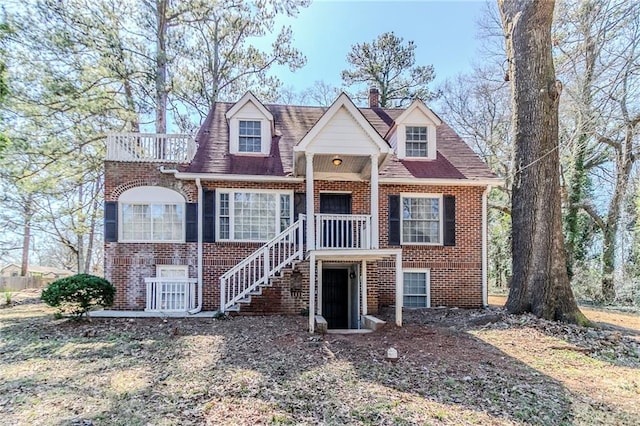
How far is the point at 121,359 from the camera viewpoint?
651 centimetres

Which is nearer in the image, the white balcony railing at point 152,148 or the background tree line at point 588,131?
the background tree line at point 588,131

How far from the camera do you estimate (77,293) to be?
30.0ft

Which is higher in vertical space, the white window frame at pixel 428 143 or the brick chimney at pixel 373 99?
the brick chimney at pixel 373 99

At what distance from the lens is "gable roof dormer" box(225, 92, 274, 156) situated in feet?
38.8

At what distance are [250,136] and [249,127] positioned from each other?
0.95 feet

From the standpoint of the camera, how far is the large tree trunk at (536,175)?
866 cm

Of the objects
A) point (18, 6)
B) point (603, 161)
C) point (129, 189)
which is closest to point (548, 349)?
point (129, 189)

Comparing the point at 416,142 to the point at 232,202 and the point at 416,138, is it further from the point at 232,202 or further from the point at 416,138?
the point at 232,202

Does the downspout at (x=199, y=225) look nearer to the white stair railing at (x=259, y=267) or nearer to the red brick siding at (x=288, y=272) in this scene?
the red brick siding at (x=288, y=272)

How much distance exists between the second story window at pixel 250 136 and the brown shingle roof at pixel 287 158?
38 cm

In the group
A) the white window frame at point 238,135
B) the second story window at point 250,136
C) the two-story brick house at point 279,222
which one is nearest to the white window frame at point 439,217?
the two-story brick house at point 279,222

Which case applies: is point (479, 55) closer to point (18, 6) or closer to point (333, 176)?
point (333, 176)

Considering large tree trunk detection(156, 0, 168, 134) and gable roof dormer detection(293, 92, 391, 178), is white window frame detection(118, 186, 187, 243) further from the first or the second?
large tree trunk detection(156, 0, 168, 134)

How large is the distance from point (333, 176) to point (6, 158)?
35.8 ft
